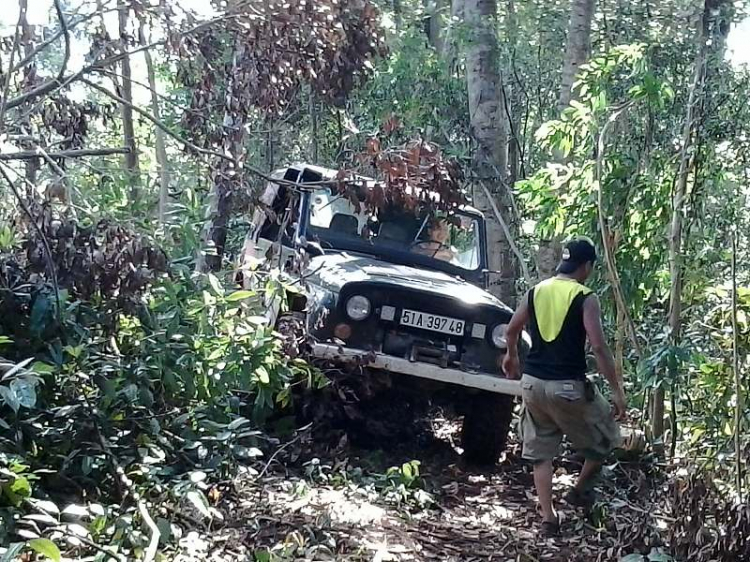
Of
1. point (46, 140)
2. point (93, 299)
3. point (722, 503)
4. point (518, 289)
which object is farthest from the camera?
point (518, 289)

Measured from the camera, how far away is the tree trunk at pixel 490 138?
33.1 feet

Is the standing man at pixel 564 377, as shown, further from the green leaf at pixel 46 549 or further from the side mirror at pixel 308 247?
the green leaf at pixel 46 549

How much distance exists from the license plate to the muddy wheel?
1.85ft

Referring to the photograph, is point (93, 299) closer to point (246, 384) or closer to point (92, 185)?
point (246, 384)

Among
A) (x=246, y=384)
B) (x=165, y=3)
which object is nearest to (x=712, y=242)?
(x=246, y=384)

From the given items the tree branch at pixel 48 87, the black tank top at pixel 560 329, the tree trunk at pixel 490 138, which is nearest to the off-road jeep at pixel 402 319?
the black tank top at pixel 560 329

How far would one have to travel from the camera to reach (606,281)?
23.3ft

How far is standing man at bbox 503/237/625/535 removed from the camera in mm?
5125

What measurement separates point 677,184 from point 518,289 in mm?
5318

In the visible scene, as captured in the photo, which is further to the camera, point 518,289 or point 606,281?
point 518,289

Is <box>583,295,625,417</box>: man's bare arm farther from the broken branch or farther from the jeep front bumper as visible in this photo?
the broken branch

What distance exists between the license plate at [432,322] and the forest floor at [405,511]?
2.92ft

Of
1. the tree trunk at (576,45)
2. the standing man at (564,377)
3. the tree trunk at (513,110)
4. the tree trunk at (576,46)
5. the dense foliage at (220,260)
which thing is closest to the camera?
the dense foliage at (220,260)

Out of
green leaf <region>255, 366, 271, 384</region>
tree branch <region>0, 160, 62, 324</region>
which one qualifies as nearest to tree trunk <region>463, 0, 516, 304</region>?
green leaf <region>255, 366, 271, 384</region>
